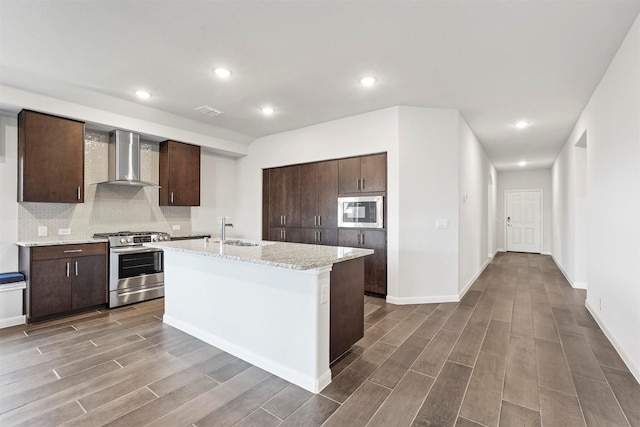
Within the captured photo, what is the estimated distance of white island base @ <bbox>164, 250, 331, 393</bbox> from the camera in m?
2.09

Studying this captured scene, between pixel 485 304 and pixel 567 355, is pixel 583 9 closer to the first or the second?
pixel 567 355

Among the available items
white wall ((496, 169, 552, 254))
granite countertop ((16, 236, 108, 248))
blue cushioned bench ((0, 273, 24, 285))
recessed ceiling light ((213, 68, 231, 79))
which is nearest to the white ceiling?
recessed ceiling light ((213, 68, 231, 79))

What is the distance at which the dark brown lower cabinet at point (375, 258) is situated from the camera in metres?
4.17

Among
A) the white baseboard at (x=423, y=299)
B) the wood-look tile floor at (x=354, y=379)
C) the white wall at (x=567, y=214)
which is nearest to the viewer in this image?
the wood-look tile floor at (x=354, y=379)

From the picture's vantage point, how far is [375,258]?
426 centimetres

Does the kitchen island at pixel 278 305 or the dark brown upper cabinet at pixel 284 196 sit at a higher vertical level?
the dark brown upper cabinet at pixel 284 196

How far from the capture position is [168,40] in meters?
2.50

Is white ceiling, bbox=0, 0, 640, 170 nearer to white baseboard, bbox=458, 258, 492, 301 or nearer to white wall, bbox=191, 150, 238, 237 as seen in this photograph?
white wall, bbox=191, 150, 238, 237

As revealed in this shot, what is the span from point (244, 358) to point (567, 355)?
2.77m

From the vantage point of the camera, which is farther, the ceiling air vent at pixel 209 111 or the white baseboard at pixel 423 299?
the ceiling air vent at pixel 209 111

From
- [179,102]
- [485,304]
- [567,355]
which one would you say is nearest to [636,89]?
[567,355]

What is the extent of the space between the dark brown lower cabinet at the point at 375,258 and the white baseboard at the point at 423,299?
0.19m

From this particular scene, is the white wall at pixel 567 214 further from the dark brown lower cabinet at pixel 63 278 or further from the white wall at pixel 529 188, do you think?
the dark brown lower cabinet at pixel 63 278

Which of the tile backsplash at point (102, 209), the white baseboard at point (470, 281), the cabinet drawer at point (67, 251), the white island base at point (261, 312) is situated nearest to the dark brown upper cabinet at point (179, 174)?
the tile backsplash at point (102, 209)
